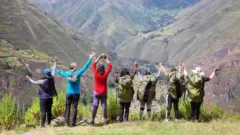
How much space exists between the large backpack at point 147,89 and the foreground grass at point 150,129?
4.71 feet

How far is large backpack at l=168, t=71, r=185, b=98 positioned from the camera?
14.7 m

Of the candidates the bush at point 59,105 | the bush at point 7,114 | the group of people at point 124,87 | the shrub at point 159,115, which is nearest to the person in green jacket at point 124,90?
the group of people at point 124,87

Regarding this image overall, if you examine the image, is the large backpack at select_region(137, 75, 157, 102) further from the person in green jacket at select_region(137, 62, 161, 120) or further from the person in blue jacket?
the person in blue jacket

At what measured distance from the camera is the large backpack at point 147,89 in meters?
14.7

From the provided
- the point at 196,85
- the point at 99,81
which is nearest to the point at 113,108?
the point at 99,81

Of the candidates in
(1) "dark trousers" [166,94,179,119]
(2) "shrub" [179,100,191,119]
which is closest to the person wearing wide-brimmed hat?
(1) "dark trousers" [166,94,179,119]

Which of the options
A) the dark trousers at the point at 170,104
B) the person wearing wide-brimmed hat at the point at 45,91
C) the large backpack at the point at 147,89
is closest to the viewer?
the person wearing wide-brimmed hat at the point at 45,91

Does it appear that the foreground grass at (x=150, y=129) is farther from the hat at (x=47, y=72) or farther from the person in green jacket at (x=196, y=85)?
the hat at (x=47, y=72)

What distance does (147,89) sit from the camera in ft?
48.4

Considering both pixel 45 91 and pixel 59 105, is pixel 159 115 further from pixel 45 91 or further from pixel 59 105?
pixel 45 91

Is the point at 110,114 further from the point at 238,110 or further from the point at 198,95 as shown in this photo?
the point at 238,110

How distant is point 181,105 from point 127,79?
360cm

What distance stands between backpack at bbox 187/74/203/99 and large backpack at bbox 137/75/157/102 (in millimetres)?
1566

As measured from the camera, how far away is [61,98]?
15.9 m
